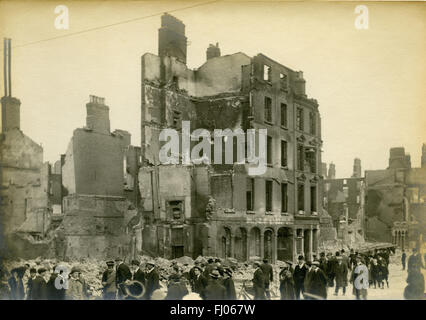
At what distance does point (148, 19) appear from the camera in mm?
11484

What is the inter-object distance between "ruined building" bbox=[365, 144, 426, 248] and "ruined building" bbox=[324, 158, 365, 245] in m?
0.28

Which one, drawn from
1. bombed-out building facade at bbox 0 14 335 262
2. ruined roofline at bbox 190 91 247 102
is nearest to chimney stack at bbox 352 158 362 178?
bombed-out building facade at bbox 0 14 335 262

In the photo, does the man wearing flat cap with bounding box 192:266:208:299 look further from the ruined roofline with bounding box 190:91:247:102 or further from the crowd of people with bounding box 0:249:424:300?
the ruined roofline with bounding box 190:91:247:102

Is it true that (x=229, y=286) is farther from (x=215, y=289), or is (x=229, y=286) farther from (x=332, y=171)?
(x=332, y=171)

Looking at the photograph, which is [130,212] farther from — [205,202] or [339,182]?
[339,182]

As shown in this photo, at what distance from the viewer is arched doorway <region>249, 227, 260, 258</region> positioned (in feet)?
41.8

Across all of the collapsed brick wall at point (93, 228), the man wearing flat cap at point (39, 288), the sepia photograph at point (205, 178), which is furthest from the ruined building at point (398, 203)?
the man wearing flat cap at point (39, 288)

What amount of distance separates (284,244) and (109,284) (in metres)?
5.73

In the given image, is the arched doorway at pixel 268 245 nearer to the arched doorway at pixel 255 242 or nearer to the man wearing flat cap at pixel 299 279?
the arched doorway at pixel 255 242

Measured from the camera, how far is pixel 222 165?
12.4m

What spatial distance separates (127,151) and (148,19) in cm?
373

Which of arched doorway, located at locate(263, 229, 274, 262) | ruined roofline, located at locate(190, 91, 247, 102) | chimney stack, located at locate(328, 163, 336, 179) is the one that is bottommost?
arched doorway, located at locate(263, 229, 274, 262)

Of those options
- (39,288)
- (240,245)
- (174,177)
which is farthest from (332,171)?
(39,288)

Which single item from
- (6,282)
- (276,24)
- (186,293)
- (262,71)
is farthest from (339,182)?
(6,282)
